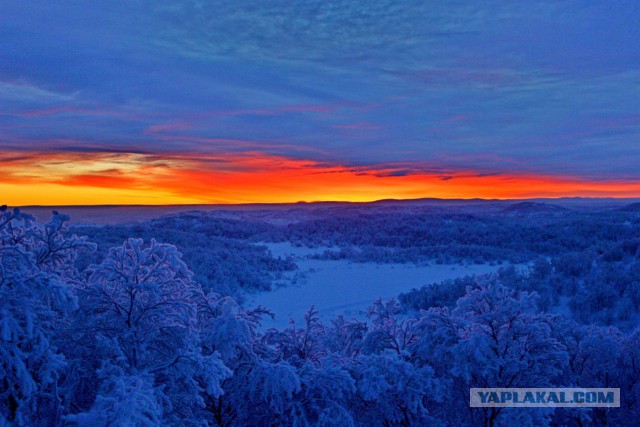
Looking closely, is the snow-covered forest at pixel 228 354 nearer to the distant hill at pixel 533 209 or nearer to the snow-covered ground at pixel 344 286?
the snow-covered ground at pixel 344 286

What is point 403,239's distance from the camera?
3950 cm

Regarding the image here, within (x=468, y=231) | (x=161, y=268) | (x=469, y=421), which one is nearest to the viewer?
(x=161, y=268)

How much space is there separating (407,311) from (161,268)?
44.8 feet

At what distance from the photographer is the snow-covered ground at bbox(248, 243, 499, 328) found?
1823 cm

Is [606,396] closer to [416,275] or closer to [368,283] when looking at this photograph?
[368,283]

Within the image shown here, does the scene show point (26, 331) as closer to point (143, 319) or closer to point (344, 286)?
point (143, 319)

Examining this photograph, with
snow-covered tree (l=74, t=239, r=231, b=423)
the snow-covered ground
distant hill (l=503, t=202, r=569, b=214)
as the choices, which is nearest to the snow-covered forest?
snow-covered tree (l=74, t=239, r=231, b=423)

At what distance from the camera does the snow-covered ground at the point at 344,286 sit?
1823cm

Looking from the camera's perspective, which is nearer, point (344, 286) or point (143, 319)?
point (143, 319)

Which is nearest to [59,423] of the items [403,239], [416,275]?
[416,275]

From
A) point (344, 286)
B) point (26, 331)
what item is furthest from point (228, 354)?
point (344, 286)

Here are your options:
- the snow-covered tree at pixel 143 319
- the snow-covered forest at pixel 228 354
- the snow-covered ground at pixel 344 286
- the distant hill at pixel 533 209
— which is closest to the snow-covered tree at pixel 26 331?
the snow-covered forest at pixel 228 354

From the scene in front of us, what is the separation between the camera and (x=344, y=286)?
22094 mm

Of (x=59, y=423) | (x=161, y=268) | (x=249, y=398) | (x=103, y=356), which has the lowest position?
(x=249, y=398)
